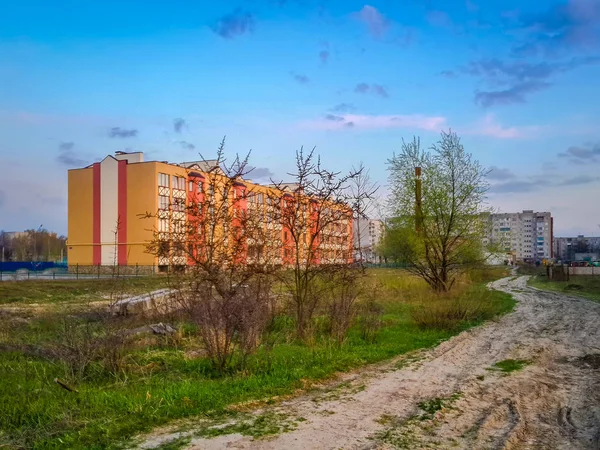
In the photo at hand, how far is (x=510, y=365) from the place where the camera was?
35.5ft

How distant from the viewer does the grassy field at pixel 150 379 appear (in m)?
6.71

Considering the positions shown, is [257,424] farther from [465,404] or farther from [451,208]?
[451,208]

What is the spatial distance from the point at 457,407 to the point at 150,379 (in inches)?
187

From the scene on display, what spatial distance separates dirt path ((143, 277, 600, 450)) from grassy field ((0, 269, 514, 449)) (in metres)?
0.64

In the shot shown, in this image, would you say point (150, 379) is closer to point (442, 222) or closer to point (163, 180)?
point (442, 222)

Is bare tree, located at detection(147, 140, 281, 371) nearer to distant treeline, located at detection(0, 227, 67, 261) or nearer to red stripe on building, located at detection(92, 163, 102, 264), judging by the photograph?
red stripe on building, located at detection(92, 163, 102, 264)

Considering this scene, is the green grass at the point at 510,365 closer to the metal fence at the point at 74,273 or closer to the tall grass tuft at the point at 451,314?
the tall grass tuft at the point at 451,314

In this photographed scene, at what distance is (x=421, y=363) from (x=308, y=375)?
2686 millimetres

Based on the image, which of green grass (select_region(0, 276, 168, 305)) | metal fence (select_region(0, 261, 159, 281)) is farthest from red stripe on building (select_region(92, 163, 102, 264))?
green grass (select_region(0, 276, 168, 305))

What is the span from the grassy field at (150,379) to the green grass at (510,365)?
2278mm

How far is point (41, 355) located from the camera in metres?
11.1

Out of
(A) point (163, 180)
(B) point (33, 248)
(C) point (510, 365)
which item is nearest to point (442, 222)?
(C) point (510, 365)

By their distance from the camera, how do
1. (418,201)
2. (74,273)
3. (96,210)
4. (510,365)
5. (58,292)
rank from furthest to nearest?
(96,210) < (74,273) < (58,292) < (418,201) < (510,365)

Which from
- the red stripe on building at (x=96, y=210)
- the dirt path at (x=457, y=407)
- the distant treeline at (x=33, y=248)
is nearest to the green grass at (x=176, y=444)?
the dirt path at (x=457, y=407)
